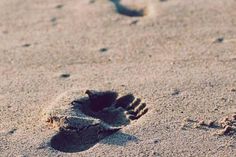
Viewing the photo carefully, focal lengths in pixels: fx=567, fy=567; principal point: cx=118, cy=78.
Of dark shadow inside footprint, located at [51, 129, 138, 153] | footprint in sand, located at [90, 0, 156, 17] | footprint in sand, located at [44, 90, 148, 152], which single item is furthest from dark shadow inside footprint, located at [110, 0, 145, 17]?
dark shadow inside footprint, located at [51, 129, 138, 153]

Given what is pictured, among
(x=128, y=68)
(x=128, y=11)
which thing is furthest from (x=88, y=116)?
(x=128, y=11)

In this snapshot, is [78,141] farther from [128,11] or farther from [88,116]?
[128,11]

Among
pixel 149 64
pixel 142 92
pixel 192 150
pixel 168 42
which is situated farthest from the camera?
pixel 168 42

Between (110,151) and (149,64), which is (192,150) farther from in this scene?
(149,64)

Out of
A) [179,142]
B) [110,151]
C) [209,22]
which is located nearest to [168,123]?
[179,142]

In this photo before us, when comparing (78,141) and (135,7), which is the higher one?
(135,7)

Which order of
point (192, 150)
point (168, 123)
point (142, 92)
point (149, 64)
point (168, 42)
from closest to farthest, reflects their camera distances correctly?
1. point (192, 150)
2. point (168, 123)
3. point (142, 92)
4. point (149, 64)
5. point (168, 42)

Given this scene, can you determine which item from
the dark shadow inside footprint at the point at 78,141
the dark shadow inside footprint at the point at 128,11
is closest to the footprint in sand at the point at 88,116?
the dark shadow inside footprint at the point at 78,141
